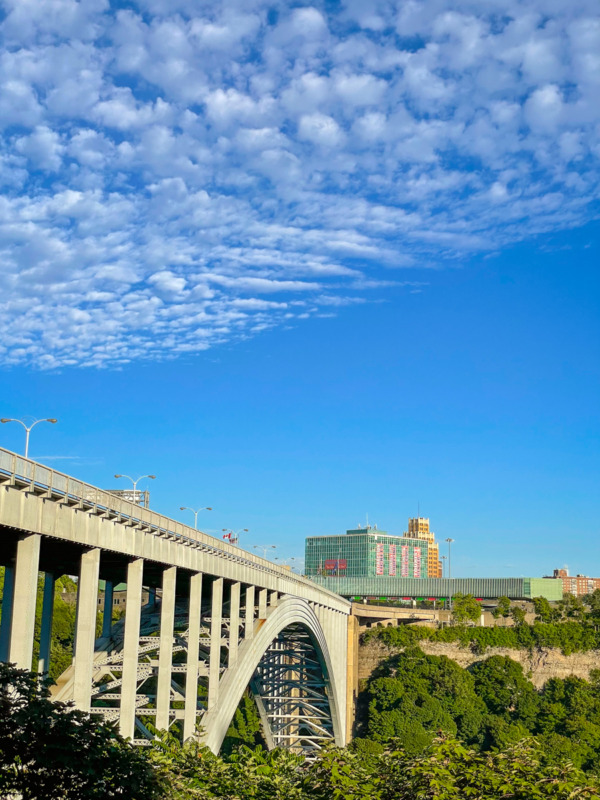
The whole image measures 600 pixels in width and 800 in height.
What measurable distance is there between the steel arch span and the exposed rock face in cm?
2197

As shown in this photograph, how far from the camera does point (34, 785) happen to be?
561 inches

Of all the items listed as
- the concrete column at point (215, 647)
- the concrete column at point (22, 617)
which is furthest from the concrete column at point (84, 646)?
the concrete column at point (215, 647)

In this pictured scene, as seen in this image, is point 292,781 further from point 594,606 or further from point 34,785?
point 594,606

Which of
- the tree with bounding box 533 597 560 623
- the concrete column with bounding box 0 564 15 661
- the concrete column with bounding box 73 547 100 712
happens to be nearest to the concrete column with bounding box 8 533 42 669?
the concrete column with bounding box 0 564 15 661

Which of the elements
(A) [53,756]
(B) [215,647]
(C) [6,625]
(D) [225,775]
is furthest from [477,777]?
(B) [215,647]

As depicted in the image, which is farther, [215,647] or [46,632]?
[215,647]

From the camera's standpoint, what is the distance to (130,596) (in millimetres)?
28516

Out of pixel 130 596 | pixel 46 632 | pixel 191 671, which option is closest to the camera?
pixel 46 632

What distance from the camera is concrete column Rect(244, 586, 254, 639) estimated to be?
151 feet

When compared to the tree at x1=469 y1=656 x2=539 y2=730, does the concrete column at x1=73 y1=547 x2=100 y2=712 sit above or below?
above

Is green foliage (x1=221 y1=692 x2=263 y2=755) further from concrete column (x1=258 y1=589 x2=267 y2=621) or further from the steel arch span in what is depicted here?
concrete column (x1=258 y1=589 x2=267 y2=621)

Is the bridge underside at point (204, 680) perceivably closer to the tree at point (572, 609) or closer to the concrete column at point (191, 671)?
the concrete column at point (191, 671)

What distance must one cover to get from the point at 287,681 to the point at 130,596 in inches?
1960

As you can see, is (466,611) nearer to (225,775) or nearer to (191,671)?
(191,671)
